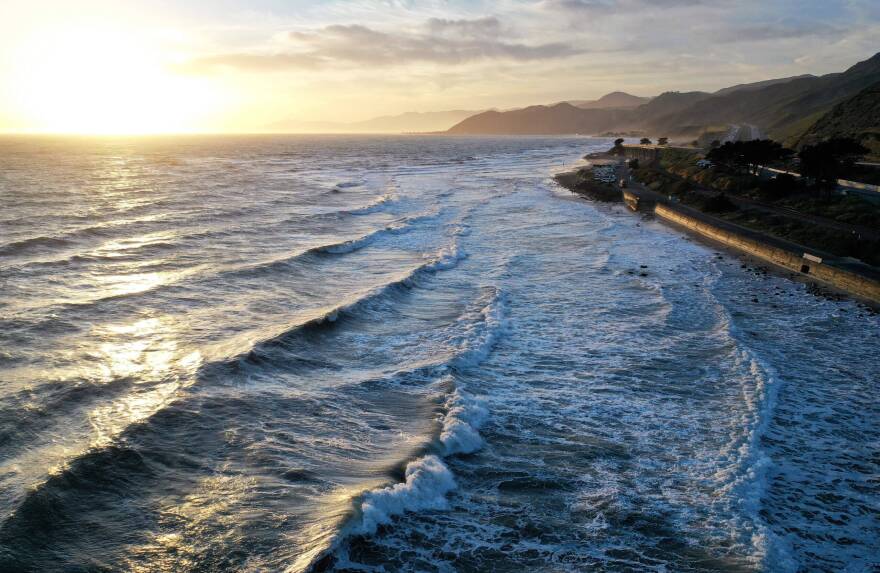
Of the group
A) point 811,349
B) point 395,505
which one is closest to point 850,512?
point 395,505

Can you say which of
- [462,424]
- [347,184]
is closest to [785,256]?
[462,424]

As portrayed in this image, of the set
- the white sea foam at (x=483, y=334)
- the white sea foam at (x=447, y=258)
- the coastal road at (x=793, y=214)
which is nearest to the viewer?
the white sea foam at (x=483, y=334)

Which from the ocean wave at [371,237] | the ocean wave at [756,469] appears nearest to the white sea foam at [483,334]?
the ocean wave at [756,469]

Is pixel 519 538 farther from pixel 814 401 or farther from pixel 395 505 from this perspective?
pixel 814 401

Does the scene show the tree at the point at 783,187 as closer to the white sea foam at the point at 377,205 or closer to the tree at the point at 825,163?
the tree at the point at 825,163

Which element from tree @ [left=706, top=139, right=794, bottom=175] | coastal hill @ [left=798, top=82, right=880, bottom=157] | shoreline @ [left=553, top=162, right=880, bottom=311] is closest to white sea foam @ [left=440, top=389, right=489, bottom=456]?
shoreline @ [left=553, top=162, right=880, bottom=311]

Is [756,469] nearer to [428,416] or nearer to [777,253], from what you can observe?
[428,416]
